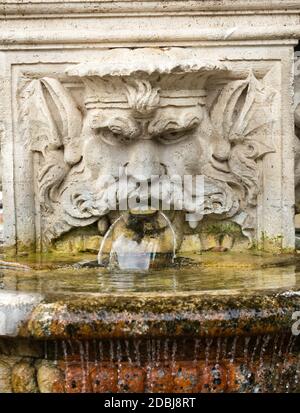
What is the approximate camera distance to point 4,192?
18.2 feet

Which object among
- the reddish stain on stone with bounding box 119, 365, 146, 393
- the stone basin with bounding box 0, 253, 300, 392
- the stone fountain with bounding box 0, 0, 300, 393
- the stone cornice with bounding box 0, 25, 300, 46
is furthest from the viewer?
the stone cornice with bounding box 0, 25, 300, 46

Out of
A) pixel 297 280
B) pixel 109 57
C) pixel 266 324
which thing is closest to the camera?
pixel 266 324

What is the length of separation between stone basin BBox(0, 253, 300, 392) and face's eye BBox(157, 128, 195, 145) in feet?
3.33

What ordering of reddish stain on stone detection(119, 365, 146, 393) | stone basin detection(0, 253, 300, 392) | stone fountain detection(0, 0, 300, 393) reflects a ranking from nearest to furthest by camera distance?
stone basin detection(0, 253, 300, 392), reddish stain on stone detection(119, 365, 146, 393), stone fountain detection(0, 0, 300, 393)

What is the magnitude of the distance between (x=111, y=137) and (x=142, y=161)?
0.63 ft

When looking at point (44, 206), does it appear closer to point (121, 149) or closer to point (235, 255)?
point (121, 149)

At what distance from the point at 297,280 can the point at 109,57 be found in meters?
1.40

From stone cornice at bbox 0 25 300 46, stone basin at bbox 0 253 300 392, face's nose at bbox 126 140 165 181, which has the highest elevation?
stone cornice at bbox 0 25 300 46

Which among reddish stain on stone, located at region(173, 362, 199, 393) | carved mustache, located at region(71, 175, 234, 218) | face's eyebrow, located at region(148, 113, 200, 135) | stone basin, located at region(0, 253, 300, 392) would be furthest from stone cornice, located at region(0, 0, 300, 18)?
reddish stain on stone, located at region(173, 362, 199, 393)

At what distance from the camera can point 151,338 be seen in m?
4.17

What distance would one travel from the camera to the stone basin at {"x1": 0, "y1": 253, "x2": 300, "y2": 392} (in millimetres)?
4145

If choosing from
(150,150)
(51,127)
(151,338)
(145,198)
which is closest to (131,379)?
(151,338)

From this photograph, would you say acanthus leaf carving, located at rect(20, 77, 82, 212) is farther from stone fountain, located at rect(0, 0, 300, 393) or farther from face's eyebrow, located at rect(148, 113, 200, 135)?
face's eyebrow, located at rect(148, 113, 200, 135)
